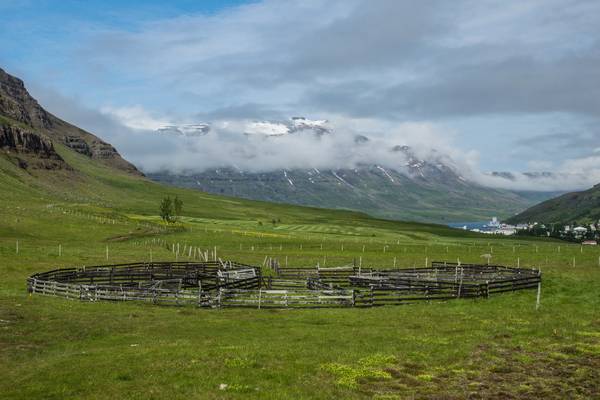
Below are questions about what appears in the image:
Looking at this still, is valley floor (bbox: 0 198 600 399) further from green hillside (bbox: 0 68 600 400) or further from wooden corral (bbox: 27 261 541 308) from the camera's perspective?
wooden corral (bbox: 27 261 541 308)

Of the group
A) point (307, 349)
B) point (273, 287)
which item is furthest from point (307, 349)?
point (273, 287)

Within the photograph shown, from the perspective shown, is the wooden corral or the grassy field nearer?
the grassy field

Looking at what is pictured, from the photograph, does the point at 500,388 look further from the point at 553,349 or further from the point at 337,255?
the point at 337,255

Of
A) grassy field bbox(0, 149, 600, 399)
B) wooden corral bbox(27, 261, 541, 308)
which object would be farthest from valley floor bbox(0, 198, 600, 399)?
wooden corral bbox(27, 261, 541, 308)

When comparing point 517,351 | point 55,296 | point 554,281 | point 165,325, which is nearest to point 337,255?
point 554,281

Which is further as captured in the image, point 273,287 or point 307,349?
point 273,287

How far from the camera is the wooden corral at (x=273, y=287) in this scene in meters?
42.5

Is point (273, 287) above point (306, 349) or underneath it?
underneath

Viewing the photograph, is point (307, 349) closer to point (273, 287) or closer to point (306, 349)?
point (306, 349)

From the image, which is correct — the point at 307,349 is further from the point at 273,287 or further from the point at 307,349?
the point at 273,287

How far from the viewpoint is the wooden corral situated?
42.5m

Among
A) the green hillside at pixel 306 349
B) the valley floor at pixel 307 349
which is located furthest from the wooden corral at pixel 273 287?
the valley floor at pixel 307 349

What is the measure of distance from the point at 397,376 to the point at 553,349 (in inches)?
345

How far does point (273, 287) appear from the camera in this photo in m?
55.6
